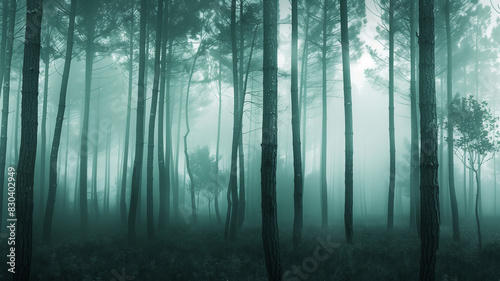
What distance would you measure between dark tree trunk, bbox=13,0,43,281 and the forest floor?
3299 millimetres

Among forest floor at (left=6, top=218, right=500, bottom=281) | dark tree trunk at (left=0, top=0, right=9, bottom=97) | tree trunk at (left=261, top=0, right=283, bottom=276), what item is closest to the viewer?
tree trunk at (left=261, top=0, right=283, bottom=276)

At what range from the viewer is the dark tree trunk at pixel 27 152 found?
6234 millimetres

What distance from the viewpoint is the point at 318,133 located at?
40031mm

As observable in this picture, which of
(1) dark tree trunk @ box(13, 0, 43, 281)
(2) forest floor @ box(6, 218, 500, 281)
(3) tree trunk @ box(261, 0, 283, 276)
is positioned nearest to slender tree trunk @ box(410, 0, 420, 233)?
(2) forest floor @ box(6, 218, 500, 281)

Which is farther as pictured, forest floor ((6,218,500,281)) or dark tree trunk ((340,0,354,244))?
dark tree trunk ((340,0,354,244))

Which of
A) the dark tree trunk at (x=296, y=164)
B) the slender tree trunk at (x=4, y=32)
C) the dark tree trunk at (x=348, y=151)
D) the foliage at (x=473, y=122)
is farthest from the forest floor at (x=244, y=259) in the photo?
the slender tree trunk at (x=4, y=32)

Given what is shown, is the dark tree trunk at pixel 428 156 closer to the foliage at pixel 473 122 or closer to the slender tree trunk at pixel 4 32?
the foliage at pixel 473 122

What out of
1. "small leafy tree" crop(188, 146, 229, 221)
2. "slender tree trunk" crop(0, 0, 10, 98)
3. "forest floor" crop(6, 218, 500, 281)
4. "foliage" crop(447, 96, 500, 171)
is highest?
"slender tree trunk" crop(0, 0, 10, 98)

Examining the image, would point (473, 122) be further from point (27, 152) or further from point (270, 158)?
point (27, 152)

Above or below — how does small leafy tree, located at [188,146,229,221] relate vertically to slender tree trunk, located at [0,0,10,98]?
below

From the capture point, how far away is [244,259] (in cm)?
1101

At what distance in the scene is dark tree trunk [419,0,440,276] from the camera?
5.97 metres

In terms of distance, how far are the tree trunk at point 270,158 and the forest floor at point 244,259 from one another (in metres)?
3.33

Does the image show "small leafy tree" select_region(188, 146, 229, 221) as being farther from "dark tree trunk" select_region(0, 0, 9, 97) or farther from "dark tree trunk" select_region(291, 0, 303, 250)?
"dark tree trunk" select_region(291, 0, 303, 250)
